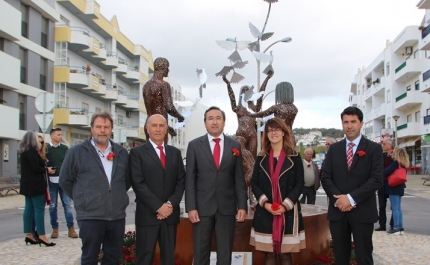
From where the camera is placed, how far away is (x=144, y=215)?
4.91 metres

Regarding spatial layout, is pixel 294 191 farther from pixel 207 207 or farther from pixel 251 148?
pixel 251 148

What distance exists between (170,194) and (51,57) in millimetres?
Answer: 30434

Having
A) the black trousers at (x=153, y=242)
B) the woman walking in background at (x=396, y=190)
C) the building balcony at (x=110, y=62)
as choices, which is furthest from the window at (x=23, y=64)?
the black trousers at (x=153, y=242)

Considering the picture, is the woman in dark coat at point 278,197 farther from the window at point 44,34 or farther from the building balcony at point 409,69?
the building balcony at point 409,69

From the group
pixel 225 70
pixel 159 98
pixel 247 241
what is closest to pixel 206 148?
pixel 247 241

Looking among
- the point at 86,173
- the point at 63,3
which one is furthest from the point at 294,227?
the point at 63,3

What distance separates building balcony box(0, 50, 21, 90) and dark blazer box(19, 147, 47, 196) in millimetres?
19112

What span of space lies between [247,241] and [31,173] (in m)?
4.41

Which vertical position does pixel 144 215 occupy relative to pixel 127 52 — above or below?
below

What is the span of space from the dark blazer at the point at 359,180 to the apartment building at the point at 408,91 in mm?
33204

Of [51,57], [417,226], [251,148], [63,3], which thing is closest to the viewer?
[251,148]

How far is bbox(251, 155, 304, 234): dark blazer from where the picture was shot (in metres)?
5.05

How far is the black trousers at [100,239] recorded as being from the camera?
471cm

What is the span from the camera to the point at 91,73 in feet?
123
